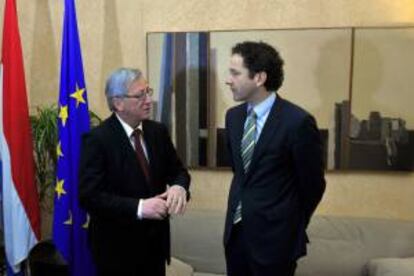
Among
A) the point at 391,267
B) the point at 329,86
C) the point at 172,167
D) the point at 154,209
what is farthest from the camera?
the point at 329,86

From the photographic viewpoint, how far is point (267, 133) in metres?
1.76

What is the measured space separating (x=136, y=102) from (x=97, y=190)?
1.20 ft

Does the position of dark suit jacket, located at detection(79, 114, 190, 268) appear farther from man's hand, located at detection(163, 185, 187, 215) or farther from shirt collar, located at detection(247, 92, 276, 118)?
shirt collar, located at detection(247, 92, 276, 118)

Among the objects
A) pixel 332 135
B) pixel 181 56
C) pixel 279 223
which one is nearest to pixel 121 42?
pixel 181 56

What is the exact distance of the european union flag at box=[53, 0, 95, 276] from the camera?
2.63 m

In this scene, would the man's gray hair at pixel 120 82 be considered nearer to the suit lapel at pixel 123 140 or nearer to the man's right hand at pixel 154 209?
the suit lapel at pixel 123 140

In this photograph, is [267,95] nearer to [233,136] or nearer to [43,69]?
[233,136]

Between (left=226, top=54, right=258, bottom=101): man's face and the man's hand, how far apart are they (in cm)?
43

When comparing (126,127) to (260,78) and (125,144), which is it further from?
(260,78)

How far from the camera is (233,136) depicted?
6.32 feet

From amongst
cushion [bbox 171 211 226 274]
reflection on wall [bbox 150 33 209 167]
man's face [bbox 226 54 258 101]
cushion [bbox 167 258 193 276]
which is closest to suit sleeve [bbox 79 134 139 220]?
man's face [bbox 226 54 258 101]

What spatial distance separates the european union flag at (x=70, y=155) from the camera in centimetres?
263

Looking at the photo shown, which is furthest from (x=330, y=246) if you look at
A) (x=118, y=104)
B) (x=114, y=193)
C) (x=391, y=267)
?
(x=118, y=104)

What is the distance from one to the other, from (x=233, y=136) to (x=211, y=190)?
45.7 inches
